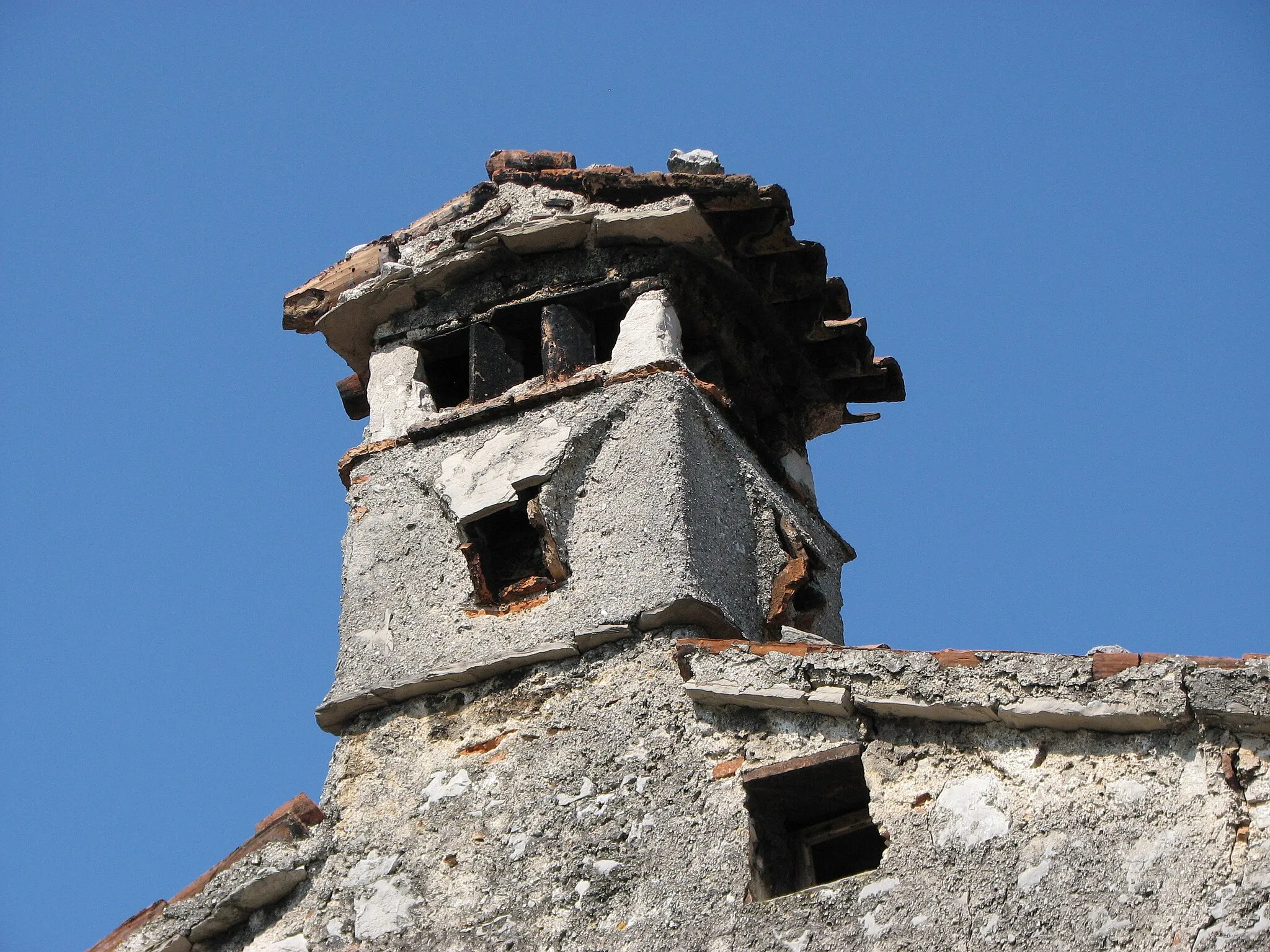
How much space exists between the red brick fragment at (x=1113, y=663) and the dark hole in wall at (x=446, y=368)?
154 inches

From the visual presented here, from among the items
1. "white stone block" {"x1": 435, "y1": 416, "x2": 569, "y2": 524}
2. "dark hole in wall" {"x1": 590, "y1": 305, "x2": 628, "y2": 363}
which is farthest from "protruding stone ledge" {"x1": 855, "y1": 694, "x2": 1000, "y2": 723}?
"dark hole in wall" {"x1": 590, "y1": 305, "x2": 628, "y2": 363}

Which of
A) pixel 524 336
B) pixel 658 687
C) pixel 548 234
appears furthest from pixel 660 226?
pixel 658 687

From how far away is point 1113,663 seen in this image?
19.9ft

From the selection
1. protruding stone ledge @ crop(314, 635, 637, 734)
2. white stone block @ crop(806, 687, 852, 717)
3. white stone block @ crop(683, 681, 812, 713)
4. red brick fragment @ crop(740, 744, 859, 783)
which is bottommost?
red brick fragment @ crop(740, 744, 859, 783)

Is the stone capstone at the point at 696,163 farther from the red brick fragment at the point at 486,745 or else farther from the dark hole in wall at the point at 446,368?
the red brick fragment at the point at 486,745

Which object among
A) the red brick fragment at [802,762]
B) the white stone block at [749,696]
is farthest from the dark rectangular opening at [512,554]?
the red brick fragment at [802,762]

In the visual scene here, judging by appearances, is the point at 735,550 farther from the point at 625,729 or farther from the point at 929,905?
the point at 929,905

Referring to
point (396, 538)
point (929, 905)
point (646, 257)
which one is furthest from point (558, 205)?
point (929, 905)

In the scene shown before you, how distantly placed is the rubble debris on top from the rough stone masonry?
19 mm

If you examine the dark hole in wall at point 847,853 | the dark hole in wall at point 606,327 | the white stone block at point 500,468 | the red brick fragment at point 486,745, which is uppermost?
the dark hole in wall at point 606,327

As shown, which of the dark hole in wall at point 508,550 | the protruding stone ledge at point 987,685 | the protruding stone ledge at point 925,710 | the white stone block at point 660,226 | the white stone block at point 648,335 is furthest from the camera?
the white stone block at point 660,226

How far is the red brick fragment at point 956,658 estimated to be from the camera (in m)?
6.30

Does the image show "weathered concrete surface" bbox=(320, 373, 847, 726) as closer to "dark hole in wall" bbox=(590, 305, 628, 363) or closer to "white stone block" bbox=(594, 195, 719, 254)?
"dark hole in wall" bbox=(590, 305, 628, 363)

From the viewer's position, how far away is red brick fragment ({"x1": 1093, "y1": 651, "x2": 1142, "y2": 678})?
6.04m
